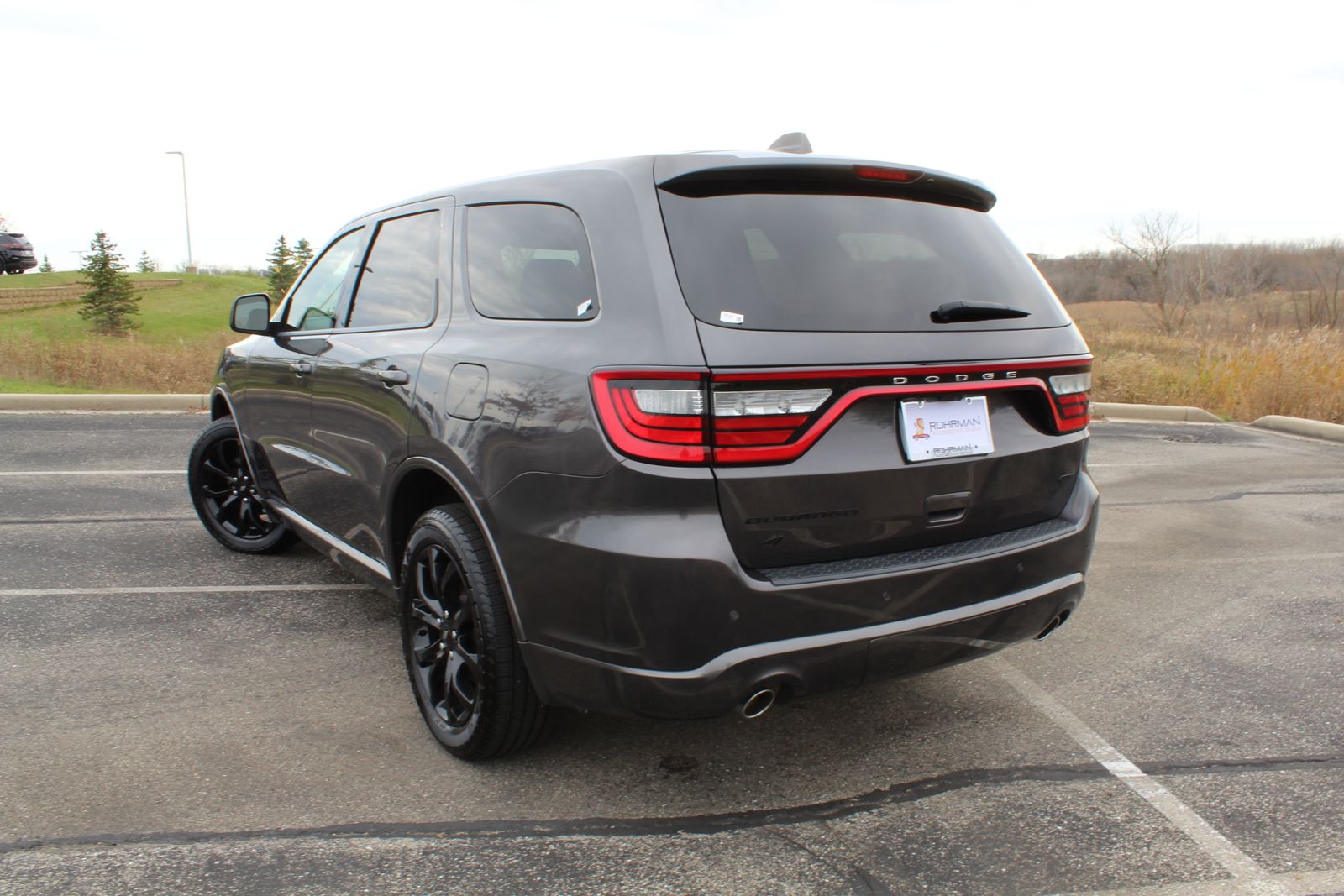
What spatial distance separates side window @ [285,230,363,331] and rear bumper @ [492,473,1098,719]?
6.20 feet

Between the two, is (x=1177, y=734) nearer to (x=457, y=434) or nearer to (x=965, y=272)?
(x=965, y=272)

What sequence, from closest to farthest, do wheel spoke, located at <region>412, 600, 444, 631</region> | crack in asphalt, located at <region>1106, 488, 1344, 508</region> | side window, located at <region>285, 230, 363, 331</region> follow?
wheel spoke, located at <region>412, 600, 444, 631</region> < side window, located at <region>285, 230, 363, 331</region> < crack in asphalt, located at <region>1106, 488, 1344, 508</region>

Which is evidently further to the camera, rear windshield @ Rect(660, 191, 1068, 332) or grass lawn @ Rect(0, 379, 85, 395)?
grass lawn @ Rect(0, 379, 85, 395)

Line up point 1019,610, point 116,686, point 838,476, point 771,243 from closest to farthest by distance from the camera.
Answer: point 838,476, point 771,243, point 1019,610, point 116,686

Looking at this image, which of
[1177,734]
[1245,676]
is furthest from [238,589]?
[1245,676]

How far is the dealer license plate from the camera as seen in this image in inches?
98.4

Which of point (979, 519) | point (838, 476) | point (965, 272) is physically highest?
point (965, 272)

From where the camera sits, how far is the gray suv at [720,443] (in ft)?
7.56

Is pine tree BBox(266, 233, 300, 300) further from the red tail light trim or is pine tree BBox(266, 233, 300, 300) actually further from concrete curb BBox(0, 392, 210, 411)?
the red tail light trim

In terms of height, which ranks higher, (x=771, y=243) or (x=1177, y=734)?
(x=771, y=243)

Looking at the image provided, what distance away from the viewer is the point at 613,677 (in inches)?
95.0

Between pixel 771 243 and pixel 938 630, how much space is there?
1.09 meters

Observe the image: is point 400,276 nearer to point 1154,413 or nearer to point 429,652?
point 429,652

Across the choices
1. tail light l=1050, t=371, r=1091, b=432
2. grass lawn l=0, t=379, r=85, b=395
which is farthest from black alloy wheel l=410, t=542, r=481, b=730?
grass lawn l=0, t=379, r=85, b=395
